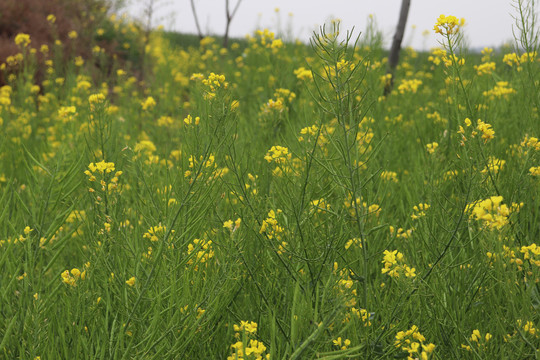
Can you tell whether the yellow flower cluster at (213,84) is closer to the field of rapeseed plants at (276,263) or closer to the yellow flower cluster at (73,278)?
the field of rapeseed plants at (276,263)

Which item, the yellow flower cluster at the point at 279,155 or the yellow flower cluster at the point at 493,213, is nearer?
the yellow flower cluster at the point at 493,213

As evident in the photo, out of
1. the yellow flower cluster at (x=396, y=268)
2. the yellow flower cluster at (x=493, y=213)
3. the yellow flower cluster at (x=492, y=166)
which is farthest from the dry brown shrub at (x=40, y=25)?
the yellow flower cluster at (x=493, y=213)

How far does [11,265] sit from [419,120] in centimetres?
284

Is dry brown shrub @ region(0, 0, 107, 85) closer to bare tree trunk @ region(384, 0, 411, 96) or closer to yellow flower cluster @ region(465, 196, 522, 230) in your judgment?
bare tree trunk @ region(384, 0, 411, 96)

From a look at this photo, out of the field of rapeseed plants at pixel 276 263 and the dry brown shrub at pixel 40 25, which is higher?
the dry brown shrub at pixel 40 25

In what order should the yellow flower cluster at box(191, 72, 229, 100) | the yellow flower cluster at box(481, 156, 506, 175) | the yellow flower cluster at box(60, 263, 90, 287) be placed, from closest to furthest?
the yellow flower cluster at box(60, 263, 90, 287) < the yellow flower cluster at box(191, 72, 229, 100) < the yellow flower cluster at box(481, 156, 506, 175)

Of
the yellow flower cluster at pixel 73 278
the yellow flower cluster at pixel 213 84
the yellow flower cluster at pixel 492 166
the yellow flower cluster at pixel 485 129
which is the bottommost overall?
the yellow flower cluster at pixel 73 278

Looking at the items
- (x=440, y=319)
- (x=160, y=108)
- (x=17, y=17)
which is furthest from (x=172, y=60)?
(x=440, y=319)

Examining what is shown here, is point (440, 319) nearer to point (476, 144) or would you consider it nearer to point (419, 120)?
point (476, 144)

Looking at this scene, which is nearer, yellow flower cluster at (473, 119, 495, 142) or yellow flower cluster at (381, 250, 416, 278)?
yellow flower cluster at (381, 250, 416, 278)

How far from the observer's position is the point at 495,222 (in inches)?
39.9

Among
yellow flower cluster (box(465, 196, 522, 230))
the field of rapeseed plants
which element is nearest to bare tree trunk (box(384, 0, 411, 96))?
the field of rapeseed plants

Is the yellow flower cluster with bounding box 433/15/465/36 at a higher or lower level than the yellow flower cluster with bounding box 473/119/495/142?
higher

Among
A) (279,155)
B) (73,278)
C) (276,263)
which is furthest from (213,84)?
(73,278)
